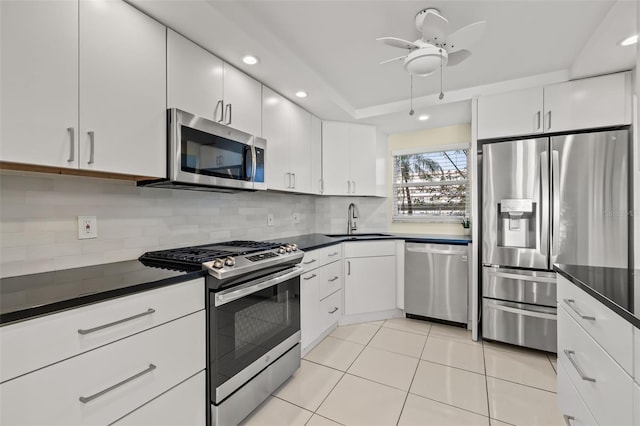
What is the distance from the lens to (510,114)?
2551mm

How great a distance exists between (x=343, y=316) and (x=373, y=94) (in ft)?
7.69

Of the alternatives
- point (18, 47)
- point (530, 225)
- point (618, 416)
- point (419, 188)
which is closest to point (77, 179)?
point (18, 47)

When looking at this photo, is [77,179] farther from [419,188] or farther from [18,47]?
[419,188]

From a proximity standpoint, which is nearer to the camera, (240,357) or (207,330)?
(207,330)

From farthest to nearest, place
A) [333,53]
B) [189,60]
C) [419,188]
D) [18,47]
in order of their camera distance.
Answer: [419,188], [333,53], [189,60], [18,47]

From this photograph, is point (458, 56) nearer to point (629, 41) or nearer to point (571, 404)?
point (629, 41)

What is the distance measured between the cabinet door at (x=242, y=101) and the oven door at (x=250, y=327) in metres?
1.13

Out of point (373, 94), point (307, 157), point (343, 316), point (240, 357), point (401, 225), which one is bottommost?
point (343, 316)

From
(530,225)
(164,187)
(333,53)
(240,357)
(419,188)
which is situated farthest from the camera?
(419,188)

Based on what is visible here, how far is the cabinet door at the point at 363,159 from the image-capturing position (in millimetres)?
3479

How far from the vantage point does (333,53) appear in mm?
2189

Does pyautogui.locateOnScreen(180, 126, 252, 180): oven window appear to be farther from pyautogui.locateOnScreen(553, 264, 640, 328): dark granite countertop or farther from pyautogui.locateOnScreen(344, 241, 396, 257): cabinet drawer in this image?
pyautogui.locateOnScreen(553, 264, 640, 328): dark granite countertop

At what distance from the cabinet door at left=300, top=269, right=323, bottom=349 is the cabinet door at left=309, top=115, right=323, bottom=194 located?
1.03 metres

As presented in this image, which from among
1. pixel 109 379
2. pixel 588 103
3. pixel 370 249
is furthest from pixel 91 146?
pixel 588 103
